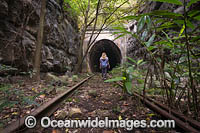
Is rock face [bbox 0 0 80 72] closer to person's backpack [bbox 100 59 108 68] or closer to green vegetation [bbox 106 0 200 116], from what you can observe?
person's backpack [bbox 100 59 108 68]

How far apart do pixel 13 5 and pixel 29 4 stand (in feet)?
2.24

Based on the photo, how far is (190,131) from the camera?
2.80ft

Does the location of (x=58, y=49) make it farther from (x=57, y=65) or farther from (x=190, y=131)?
(x=190, y=131)

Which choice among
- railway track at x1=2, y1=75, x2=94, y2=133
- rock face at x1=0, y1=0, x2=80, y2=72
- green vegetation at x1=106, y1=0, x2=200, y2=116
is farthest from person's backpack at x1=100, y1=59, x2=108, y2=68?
green vegetation at x1=106, y1=0, x2=200, y2=116

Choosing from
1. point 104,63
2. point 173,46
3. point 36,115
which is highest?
point 104,63

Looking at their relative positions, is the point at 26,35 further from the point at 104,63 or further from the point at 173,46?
the point at 173,46

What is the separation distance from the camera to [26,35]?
4.11 m

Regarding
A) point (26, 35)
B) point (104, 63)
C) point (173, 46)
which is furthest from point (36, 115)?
point (104, 63)

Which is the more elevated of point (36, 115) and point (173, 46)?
point (173, 46)

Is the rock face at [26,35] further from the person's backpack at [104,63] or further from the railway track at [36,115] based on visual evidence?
the person's backpack at [104,63]

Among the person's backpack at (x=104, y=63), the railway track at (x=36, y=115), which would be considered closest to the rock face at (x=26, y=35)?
the railway track at (x=36, y=115)

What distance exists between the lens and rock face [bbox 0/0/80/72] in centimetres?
319

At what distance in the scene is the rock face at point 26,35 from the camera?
10.5 feet

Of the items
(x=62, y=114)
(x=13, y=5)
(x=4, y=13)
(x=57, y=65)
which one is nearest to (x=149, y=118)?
(x=62, y=114)
